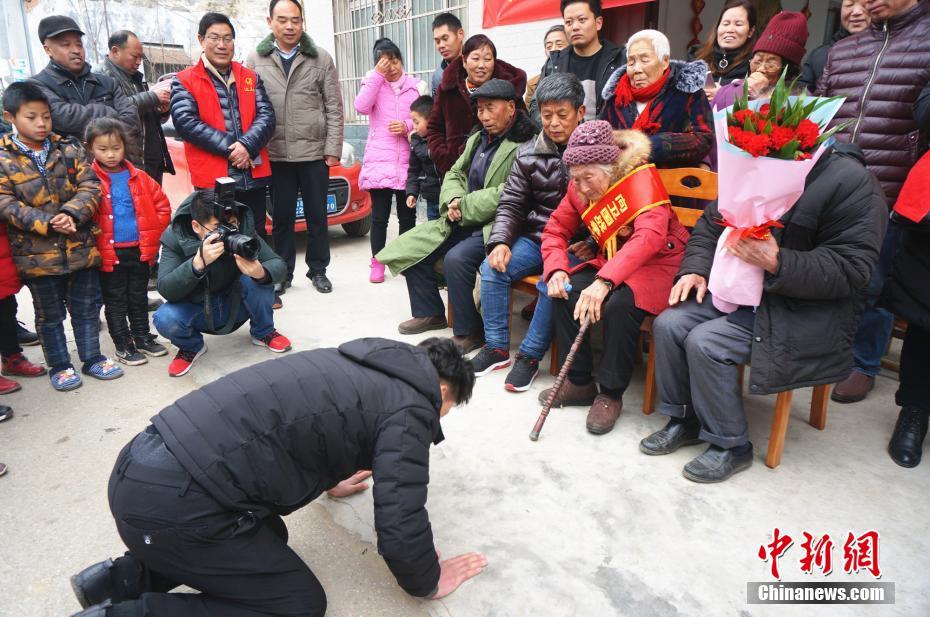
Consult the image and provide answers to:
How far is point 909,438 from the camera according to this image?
2518mm

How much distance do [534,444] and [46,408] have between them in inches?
94.8

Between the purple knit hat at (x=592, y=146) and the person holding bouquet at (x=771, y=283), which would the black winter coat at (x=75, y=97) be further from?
the person holding bouquet at (x=771, y=283)

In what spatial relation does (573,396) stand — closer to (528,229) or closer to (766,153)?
(528,229)

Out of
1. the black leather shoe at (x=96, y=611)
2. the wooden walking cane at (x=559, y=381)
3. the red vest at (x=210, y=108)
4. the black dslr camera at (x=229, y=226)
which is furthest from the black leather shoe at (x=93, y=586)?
the red vest at (x=210, y=108)

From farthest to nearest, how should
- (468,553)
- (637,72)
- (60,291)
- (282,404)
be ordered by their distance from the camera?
(60,291), (637,72), (468,553), (282,404)

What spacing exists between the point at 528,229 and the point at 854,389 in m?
1.80

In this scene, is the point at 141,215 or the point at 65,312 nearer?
the point at 65,312

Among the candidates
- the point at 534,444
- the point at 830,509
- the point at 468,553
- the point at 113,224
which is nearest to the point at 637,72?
the point at 534,444

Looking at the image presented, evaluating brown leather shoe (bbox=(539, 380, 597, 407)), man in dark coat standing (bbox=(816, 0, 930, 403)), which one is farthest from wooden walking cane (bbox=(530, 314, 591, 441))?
man in dark coat standing (bbox=(816, 0, 930, 403))

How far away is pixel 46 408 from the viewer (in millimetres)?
3080

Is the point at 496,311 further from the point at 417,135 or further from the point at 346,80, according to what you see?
the point at 346,80

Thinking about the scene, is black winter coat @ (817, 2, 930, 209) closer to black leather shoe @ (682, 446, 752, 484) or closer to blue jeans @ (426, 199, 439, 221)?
black leather shoe @ (682, 446, 752, 484)

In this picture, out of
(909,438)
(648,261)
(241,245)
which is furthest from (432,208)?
(909,438)

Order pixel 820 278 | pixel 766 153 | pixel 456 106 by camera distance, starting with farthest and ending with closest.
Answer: pixel 456 106 → pixel 820 278 → pixel 766 153
